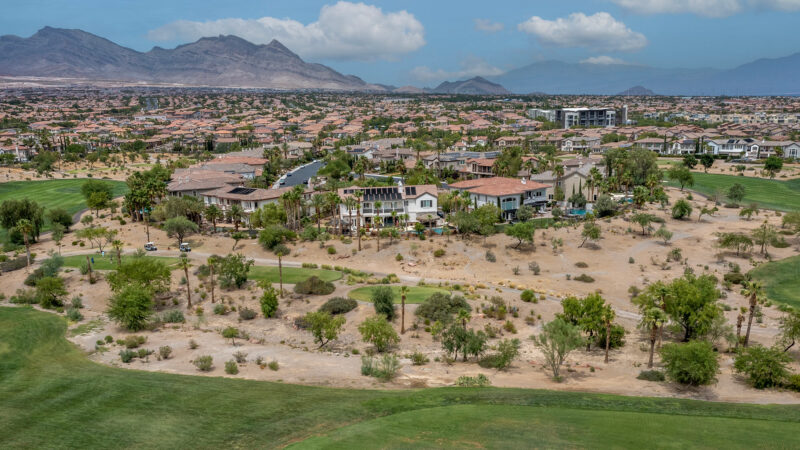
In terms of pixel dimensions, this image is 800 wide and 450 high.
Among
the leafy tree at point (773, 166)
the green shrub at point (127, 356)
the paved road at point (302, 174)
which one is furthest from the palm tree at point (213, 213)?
the leafy tree at point (773, 166)

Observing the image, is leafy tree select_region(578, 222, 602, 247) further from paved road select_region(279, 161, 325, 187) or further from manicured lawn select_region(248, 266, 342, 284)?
paved road select_region(279, 161, 325, 187)

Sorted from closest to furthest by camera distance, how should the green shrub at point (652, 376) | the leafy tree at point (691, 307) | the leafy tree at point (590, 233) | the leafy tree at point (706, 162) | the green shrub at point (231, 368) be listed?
the green shrub at point (652, 376) < the green shrub at point (231, 368) < the leafy tree at point (691, 307) < the leafy tree at point (590, 233) < the leafy tree at point (706, 162)

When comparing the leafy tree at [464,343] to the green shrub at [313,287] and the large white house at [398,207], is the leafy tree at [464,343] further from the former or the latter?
the large white house at [398,207]

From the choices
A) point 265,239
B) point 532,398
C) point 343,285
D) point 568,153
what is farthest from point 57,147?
point 532,398

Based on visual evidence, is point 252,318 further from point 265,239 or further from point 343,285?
point 265,239

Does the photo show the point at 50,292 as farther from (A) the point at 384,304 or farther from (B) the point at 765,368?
(B) the point at 765,368

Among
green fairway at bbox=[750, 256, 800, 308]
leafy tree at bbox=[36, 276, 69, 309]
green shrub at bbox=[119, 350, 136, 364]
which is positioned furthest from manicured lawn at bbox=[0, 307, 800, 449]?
green fairway at bbox=[750, 256, 800, 308]

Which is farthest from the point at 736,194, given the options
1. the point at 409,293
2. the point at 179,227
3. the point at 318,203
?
the point at 179,227
